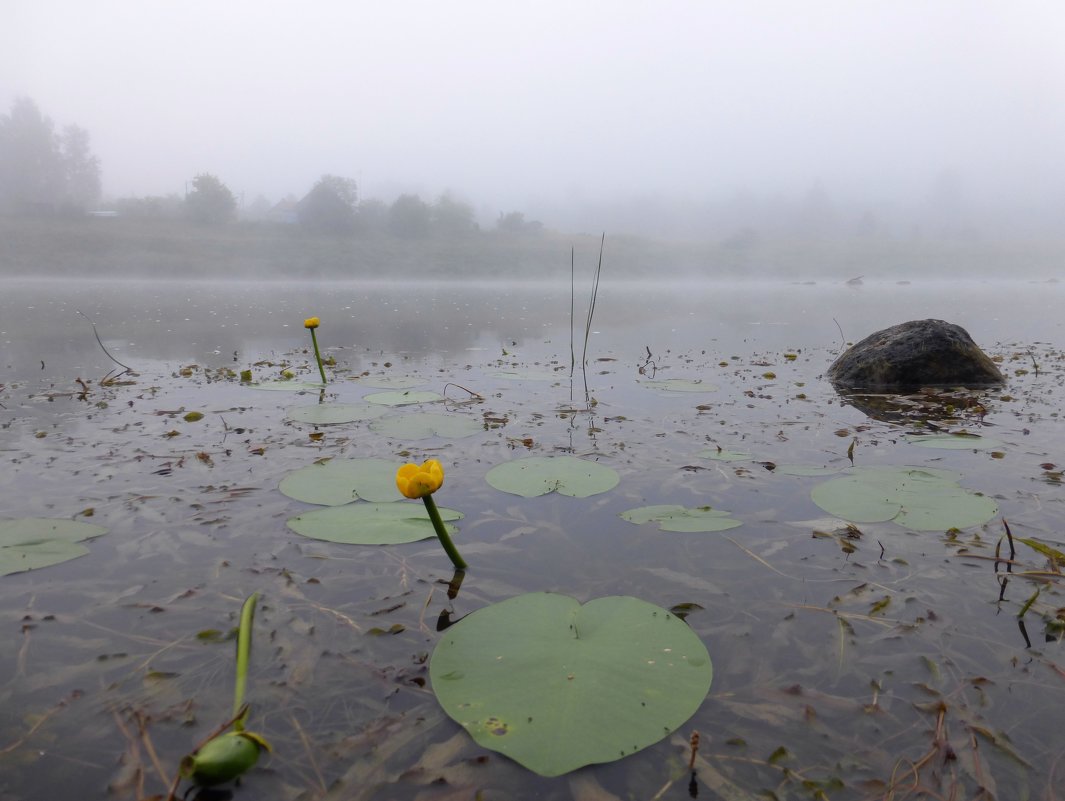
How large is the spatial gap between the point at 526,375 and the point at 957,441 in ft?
13.3

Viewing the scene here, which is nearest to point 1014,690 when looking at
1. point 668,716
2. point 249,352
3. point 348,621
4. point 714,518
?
point 668,716

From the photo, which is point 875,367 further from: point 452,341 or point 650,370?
point 452,341

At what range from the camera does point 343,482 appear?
318 centimetres

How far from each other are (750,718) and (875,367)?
600 centimetres

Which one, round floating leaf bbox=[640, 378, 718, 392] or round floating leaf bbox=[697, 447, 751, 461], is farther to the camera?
round floating leaf bbox=[640, 378, 718, 392]

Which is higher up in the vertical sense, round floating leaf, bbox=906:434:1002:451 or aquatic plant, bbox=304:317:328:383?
aquatic plant, bbox=304:317:328:383

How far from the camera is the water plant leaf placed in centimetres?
392

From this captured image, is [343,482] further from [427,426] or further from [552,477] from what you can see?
[427,426]

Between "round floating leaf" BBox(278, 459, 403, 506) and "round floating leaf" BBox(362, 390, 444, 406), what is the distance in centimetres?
172

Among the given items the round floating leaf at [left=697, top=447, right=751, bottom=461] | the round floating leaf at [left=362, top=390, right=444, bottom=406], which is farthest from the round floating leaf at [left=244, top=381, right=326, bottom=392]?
the round floating leaf at [left=697, top=447, right=751, bottom=461]

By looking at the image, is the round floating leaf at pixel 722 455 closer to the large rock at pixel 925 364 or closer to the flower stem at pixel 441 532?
the flower stem at pixel 441 532

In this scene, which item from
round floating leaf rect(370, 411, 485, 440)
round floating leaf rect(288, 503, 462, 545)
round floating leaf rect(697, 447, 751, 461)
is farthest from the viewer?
round floating leaf rect(370, 411, 485, 440)

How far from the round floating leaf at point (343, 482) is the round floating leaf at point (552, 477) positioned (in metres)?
0.56

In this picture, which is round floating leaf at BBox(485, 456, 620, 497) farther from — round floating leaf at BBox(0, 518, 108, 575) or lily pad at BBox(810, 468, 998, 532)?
round floating leaf at BBox(0, 518, 108, 575)
